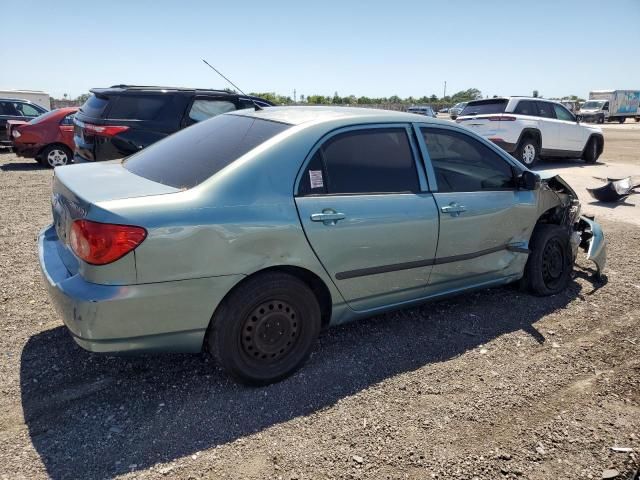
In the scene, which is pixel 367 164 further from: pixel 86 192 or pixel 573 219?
pixel 573 219

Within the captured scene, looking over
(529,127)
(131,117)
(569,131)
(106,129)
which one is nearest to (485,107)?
(529,127)

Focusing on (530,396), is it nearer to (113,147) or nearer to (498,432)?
(498,432)

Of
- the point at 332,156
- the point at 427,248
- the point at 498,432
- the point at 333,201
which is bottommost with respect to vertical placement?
the point at 498,432

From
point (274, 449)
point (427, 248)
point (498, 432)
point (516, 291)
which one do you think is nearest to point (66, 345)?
point (274, 449)

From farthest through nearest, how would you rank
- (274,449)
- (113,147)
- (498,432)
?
(113,147)
(498,432)
(274,449)

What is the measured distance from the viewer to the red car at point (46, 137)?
11914mm

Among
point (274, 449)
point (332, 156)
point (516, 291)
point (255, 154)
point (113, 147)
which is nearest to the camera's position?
point (274, 449)

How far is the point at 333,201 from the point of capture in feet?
10.4

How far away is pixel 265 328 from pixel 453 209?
166 cm

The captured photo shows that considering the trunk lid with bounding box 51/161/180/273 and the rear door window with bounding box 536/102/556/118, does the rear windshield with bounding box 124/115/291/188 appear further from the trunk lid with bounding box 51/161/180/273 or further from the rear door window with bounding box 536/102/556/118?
the rear door window with bounding box 536/102/556/118

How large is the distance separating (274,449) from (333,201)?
1.47 metres

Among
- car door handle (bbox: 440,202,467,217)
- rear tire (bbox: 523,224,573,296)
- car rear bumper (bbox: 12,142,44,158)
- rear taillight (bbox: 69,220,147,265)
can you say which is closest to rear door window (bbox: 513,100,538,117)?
rear tire (bbox: 523,224,573,296)

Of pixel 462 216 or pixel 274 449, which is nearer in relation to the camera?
pixel 274 449

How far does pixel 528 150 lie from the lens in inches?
503
